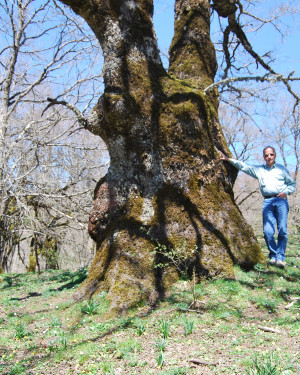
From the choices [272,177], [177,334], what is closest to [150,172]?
[272,177]

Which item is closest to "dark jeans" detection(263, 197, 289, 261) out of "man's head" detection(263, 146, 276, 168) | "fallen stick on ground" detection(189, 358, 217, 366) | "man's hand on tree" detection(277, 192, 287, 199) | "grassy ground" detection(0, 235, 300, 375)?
"man's hand on tree" detection(277, 192, 287, 199)

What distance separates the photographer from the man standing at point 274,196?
483cm

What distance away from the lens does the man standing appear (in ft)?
15.8

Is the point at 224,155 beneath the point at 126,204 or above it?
above

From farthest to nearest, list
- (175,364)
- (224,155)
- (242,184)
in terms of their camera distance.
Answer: (242,184)
(224,155)
(175,364)

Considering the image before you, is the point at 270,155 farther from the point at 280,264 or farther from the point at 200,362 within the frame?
the point at 200,362

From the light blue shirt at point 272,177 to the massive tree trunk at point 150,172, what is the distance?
0.49m

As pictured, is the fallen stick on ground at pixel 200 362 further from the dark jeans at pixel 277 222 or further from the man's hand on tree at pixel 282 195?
the man's hand on tree at pixel 282 195

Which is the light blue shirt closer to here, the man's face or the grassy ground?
the man's face

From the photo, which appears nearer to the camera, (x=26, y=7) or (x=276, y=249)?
(x=276, y=249)

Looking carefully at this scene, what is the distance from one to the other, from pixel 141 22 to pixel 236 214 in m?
3.15

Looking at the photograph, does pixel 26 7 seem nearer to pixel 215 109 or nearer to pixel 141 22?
pixel 141 22

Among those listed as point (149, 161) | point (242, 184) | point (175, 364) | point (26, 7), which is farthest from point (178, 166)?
point (242, 184)

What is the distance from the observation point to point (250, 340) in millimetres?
3004
